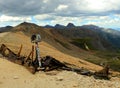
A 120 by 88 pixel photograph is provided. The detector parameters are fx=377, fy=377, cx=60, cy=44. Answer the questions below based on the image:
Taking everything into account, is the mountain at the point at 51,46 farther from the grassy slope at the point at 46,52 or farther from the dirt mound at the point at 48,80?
the dirt mound at the point at 48,80

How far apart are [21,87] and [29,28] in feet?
357

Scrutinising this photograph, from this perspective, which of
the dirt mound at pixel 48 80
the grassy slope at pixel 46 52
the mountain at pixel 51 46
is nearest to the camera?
the dirt mound at pixel 48 80

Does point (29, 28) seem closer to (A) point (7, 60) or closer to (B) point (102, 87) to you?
(A) point (7, 60)

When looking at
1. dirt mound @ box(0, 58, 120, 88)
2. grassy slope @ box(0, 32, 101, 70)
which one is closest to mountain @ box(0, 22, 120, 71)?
grassy slope @ box(0, 32, 101, 70)

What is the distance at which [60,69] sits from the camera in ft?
75.1

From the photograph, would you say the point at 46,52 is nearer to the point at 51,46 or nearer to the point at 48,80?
the point at 48,80

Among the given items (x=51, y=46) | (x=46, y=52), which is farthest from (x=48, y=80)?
(x=51, y=46)

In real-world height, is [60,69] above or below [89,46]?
above

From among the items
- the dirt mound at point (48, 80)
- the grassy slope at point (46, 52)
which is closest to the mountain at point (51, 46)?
the grassy slope at point (46, 52)

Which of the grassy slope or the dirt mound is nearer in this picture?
the dirt mound

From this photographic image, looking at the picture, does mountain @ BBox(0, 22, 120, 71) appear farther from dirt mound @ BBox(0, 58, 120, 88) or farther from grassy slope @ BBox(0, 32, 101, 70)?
dirt mound @ BBox(0, 58, 120, 88)

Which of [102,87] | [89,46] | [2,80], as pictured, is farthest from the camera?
[89,46]

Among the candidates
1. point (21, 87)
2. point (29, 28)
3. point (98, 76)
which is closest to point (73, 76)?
point (98, 76)

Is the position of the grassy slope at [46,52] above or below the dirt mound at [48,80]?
below
